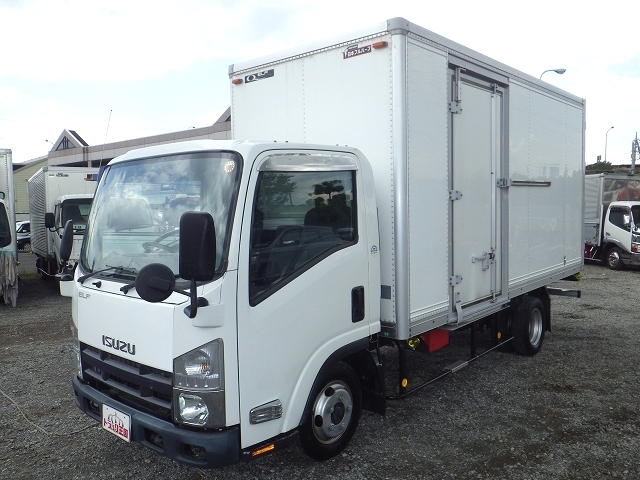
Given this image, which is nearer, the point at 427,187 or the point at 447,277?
the point at 427,187

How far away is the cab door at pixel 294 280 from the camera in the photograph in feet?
10.4

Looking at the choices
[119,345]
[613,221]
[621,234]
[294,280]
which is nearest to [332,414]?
[294,280]

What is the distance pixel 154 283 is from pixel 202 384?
67 centimetres

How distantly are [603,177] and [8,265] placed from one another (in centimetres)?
1648

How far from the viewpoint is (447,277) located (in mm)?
4707

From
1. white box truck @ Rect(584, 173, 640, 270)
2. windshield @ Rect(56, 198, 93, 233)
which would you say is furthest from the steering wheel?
white box truck @ Rect(584, 173, 640, 270)

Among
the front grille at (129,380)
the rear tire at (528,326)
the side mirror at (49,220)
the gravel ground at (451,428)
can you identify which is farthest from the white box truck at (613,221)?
the front grille at (129,380)

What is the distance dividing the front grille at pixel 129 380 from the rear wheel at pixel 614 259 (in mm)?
15803

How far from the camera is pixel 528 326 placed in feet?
21.4

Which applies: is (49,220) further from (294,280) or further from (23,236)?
(23,236)

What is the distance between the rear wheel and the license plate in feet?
52.1

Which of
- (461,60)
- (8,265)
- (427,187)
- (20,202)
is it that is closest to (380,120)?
(427,187)

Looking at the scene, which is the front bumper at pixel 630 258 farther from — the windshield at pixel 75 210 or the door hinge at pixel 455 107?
the windshield at pixel 75 210

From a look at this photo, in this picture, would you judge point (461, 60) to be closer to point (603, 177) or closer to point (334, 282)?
point (334, 282)
